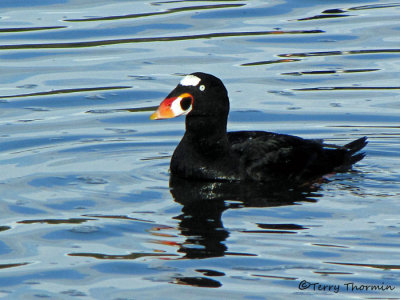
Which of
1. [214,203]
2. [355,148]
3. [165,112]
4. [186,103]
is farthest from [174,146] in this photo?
[214,203]

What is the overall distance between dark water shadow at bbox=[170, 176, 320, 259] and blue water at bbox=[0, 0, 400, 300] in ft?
0.09

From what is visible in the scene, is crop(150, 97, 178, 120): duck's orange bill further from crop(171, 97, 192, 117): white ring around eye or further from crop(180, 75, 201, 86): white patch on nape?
crop(180, 75, 201, 86): white patch on nape

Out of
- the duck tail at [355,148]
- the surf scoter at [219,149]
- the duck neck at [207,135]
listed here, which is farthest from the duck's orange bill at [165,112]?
the duck tail at [355,148]

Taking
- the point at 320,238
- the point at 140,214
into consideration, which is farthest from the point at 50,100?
the point at 320,238

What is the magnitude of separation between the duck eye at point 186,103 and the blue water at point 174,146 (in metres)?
0.71

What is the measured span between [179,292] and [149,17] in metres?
9.95

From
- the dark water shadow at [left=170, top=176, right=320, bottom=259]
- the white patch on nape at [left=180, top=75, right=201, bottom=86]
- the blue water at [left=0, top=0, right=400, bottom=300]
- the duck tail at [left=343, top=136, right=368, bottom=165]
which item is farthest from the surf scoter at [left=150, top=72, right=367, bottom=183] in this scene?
the duck tail at [left=343, top=136, right=368, bottom=165]

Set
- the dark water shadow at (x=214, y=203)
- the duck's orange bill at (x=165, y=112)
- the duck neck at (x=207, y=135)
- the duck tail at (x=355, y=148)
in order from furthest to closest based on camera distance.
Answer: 1. the duck tail at (x=355, y=148)
2. the duck neck at (x=207, y=135)
3. the duck's orange bill at (x=165, y=112)
4. the dark water shadow at (x=214, y=203)

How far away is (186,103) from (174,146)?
4.49 ft

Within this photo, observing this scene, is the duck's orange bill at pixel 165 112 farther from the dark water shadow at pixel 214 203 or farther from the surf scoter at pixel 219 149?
the dark water shadow at pixel 214 203

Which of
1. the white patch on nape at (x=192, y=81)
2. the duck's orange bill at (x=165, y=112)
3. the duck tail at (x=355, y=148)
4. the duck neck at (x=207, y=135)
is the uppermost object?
the white patch on nape at (x=192, y=81)

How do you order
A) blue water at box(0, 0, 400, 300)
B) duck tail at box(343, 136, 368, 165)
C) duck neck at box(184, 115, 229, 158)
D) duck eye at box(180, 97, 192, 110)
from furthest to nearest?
duck tail at box(343, 136, 368, 165) < duck neck at box(184, 115, 229, 158) < duck eye at box(180, 97, 192, 110) < blue water at box(0, 0, 400, 300)

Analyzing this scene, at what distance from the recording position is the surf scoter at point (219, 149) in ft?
32.2

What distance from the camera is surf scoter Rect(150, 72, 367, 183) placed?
9805mm
